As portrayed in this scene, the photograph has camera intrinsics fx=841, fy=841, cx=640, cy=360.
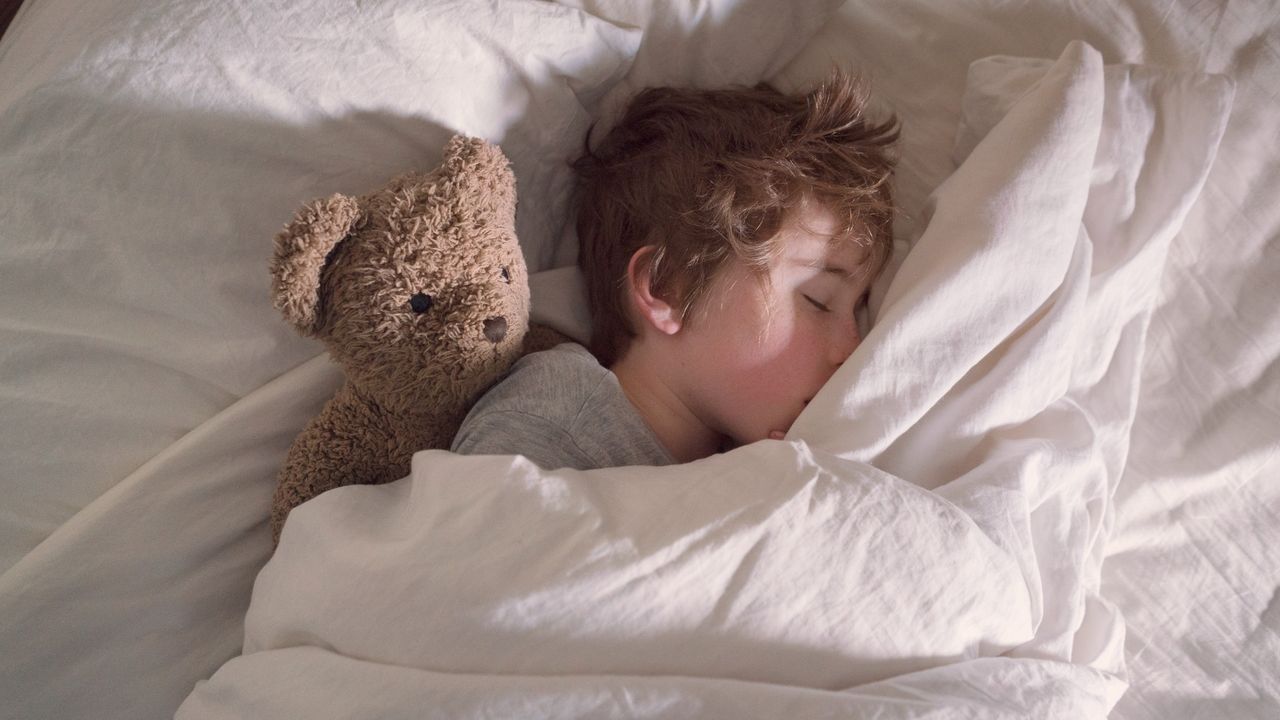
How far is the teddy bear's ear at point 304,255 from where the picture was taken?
68cm

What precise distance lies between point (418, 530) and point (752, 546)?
267 mm

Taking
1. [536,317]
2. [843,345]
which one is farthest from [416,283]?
[843,345]

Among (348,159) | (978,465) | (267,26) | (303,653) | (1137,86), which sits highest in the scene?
(1137,86)

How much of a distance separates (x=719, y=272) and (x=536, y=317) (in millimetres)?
219

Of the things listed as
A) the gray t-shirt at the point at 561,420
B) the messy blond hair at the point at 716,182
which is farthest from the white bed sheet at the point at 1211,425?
the gray t-shirt at the point at 561,420

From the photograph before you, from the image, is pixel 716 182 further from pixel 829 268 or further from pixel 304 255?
pixel 304 255

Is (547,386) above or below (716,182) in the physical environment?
below

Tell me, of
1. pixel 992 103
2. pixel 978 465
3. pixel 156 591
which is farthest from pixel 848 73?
pixel 156 591

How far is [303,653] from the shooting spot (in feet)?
2.12

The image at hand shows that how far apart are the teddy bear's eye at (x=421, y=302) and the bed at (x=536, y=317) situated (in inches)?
5.6

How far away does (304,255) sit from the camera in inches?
27.0

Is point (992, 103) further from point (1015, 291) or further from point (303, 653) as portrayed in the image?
point (303, 653)

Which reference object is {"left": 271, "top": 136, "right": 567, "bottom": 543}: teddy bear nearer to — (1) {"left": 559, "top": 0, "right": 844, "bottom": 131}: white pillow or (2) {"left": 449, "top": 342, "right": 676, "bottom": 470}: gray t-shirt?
(2) {"left": 449, "top": 342, "right": 676, "bottom": 470}: gray t-shirt

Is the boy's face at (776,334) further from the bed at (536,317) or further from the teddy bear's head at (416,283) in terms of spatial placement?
the teddy bear's head at (416,283)
